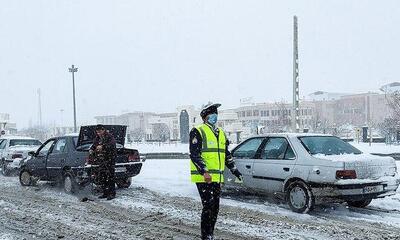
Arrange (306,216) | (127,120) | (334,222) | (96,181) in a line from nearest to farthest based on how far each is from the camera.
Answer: (334,222)
(306,216)
(96,181)
(127,120)

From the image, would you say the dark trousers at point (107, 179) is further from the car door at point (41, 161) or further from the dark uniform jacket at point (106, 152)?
the car door at point (41, 161)

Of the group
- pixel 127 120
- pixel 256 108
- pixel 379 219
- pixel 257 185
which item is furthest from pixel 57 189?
pixel 127 120

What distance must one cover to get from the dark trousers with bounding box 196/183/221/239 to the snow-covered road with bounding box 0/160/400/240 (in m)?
0.70

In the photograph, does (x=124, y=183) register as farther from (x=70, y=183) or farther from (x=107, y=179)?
(x=107, y=179)

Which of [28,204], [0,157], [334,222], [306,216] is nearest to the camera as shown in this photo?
[334,222]

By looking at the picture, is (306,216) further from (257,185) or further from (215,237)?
(215,237)

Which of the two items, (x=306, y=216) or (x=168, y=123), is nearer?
(x=306, y=216)

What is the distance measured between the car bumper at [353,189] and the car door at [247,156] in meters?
1.62

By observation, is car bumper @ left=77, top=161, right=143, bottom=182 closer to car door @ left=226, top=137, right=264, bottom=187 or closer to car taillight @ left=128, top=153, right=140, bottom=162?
car taillight @ left=128, top=153, right=140, bottom=162

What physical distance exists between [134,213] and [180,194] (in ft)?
7.75

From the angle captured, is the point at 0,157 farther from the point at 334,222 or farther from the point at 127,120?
the point at 127,120

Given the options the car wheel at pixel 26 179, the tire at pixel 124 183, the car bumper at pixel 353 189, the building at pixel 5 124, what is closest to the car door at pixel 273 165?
the car bumper at pixel 353 189

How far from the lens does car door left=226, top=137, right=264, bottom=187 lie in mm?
9133

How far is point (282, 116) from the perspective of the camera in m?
61.3
